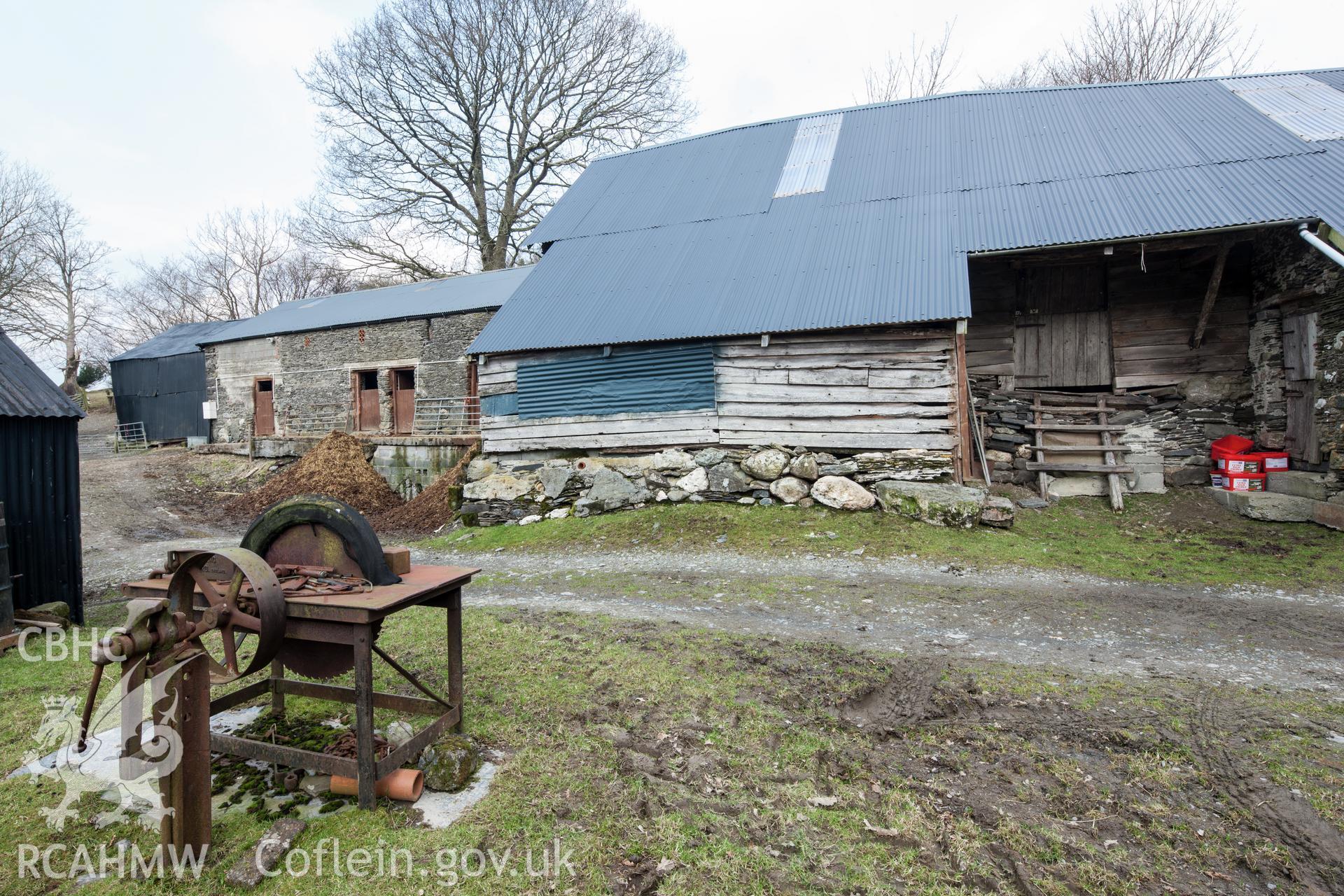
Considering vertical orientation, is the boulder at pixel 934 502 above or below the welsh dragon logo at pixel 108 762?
above

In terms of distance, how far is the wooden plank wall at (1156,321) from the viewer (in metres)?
10.3

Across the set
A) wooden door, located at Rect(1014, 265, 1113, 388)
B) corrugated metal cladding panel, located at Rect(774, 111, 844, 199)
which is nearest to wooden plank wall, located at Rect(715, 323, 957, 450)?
wooden door, located at Rect(1014, 265, 1113, 388)

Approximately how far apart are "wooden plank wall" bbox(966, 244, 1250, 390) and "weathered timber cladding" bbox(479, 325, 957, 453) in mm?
2225

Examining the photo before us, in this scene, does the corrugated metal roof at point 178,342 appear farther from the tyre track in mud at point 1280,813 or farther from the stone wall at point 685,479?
the tyre track in mud at point 1280,813

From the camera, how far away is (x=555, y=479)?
36.9ft

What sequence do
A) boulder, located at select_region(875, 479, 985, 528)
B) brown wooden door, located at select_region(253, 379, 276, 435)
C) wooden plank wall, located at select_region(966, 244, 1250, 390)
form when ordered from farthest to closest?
brown wooden door, located at select_region(253, 379, 276, 435)
wooden plank wall, located at select_region(966, 244, 1250, 390)
boulder, located at select_region(875, 479, 985, 528)

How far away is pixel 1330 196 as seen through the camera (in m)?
8.73

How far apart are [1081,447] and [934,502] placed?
11.2 feet

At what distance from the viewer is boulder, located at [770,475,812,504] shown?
10039 mm

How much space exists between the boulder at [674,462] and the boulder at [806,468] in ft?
5.54

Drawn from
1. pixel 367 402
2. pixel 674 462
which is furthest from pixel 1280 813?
pixel 367 402

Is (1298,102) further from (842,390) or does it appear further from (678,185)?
(678,185)

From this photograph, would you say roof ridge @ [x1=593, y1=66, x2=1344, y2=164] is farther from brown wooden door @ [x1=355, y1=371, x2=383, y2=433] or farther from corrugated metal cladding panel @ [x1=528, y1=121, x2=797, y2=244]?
brown wooden door @ [x1=355, y1=371, x2=383, y2=433]

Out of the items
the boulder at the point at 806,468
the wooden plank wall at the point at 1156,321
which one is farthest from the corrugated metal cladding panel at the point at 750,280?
the boulder at the point at 806,468
